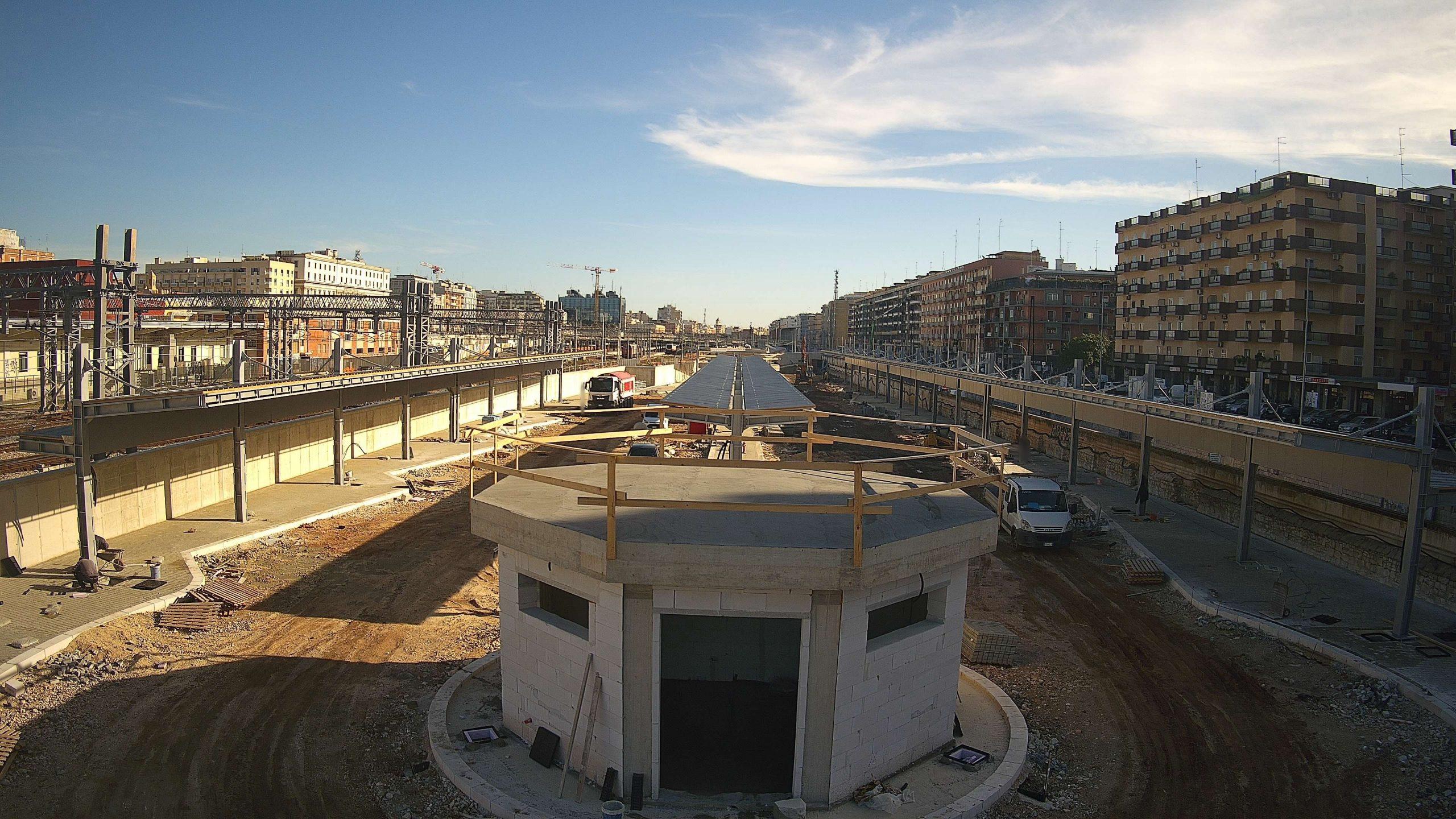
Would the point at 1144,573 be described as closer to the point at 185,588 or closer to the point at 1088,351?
the point at 185,588

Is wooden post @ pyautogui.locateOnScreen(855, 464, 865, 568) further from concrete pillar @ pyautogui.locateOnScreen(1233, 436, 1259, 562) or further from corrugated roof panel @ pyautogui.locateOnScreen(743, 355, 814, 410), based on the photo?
concrete pillar @ pyautogui.locateOnScreen(1233, 436, 1259, 562)

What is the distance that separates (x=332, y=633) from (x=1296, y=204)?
166ft

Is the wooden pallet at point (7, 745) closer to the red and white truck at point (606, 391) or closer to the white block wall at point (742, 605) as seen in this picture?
the white block wall at point (742, 605)

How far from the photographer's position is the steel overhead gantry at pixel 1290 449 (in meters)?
12.3

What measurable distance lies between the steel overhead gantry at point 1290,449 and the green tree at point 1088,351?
34858 mm

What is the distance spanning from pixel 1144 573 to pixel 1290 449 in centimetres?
370

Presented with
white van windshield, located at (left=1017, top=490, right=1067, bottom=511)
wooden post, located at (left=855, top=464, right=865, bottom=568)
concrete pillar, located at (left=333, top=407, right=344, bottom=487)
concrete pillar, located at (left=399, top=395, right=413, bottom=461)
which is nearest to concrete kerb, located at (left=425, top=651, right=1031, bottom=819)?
wooden post, located at (left=855, top=464, right=865, bottom=568)

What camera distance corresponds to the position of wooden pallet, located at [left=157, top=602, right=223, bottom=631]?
41.3ft

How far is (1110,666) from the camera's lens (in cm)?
1214

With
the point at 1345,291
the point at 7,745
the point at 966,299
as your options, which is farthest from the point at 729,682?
the point at 966,299

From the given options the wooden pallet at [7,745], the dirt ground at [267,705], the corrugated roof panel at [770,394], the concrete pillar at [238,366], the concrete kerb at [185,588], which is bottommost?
the dirt ground at [267,705]

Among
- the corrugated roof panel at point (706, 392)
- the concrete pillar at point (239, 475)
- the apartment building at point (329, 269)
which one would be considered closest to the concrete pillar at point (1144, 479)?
the corrugated roof panel at point (706, 392)

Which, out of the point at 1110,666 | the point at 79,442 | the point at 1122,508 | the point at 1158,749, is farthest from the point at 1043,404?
the point at 79,442

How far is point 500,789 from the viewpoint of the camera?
7449 mm
